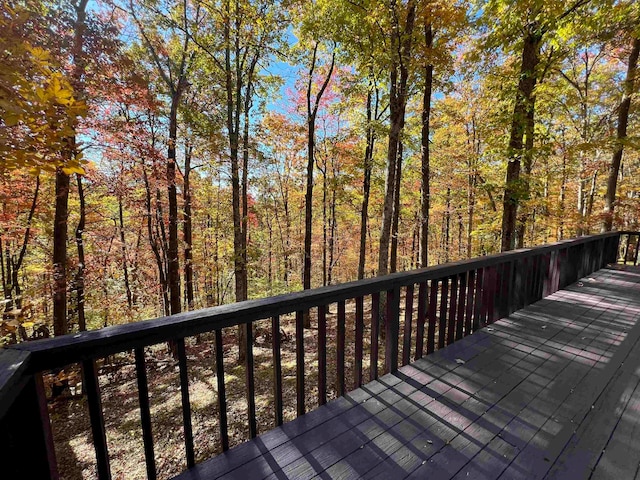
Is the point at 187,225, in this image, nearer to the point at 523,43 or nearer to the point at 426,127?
the point at 426,127

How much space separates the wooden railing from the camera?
101cm

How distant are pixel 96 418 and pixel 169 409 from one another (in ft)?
18.8

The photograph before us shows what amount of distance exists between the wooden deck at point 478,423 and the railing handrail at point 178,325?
740 millimetres

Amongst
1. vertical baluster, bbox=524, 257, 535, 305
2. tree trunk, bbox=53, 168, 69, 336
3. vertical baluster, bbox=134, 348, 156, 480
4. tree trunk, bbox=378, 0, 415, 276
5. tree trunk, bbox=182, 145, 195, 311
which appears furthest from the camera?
tree trunk, bbox=182, 145, 195, 311

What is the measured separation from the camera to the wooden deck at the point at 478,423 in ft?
5.02

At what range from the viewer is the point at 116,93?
6.10m

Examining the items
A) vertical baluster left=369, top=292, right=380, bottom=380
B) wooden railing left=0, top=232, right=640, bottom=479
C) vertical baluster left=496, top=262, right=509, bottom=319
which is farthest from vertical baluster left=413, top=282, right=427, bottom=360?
vertical baluster left=496, top=262, right=509, bottom=319

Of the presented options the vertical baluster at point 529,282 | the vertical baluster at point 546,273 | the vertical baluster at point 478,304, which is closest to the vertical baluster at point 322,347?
the vertical baluster at point 478,304

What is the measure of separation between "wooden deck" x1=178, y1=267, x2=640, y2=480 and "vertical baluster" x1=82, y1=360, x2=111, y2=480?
1.28 feet

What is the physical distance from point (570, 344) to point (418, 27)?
6043mm

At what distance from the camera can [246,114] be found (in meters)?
8.53

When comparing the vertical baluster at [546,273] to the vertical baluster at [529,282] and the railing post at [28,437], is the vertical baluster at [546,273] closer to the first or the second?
the vertical baluster at [529,282]

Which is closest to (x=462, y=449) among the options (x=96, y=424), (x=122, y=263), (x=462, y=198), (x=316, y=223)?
(x=96, y=424)

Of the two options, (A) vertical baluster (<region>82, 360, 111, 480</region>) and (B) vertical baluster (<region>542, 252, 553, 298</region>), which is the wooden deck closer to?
(A) vertical baluster (<region>82, 360, 111, 480</region>)
